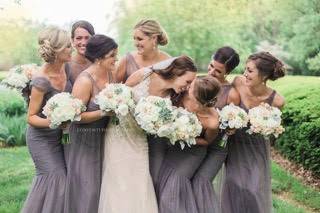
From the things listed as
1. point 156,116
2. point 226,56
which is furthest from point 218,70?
point 156,116

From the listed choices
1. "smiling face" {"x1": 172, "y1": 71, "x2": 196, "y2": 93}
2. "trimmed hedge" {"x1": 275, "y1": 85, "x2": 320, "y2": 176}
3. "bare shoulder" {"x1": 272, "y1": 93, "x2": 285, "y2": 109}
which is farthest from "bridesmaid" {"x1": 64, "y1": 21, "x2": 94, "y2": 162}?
"trimmed hedge" {"x1": 275, "y1": 85, "x2": 320, "y2": 176}

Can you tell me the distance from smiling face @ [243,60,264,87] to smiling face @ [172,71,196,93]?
66 centimetres

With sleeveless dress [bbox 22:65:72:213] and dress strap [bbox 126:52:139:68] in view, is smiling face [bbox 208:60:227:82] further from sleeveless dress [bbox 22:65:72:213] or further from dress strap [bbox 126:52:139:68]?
sleeveless dress [bbox 22:65:72:213]

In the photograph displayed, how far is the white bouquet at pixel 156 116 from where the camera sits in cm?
459

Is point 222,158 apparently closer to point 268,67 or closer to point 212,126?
point 212,126

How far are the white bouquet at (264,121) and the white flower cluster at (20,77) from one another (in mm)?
1892

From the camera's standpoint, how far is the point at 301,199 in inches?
338

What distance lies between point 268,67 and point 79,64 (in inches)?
65.0

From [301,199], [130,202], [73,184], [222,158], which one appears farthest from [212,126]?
[301,199]

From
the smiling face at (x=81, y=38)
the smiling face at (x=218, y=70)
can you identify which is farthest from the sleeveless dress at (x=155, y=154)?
the smiling face at (x=81, y=38)

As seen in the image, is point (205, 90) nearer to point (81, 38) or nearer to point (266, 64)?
point (266, 64)

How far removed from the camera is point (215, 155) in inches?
206

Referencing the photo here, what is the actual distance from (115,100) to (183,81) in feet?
1.88

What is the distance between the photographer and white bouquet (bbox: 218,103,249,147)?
4.96m
